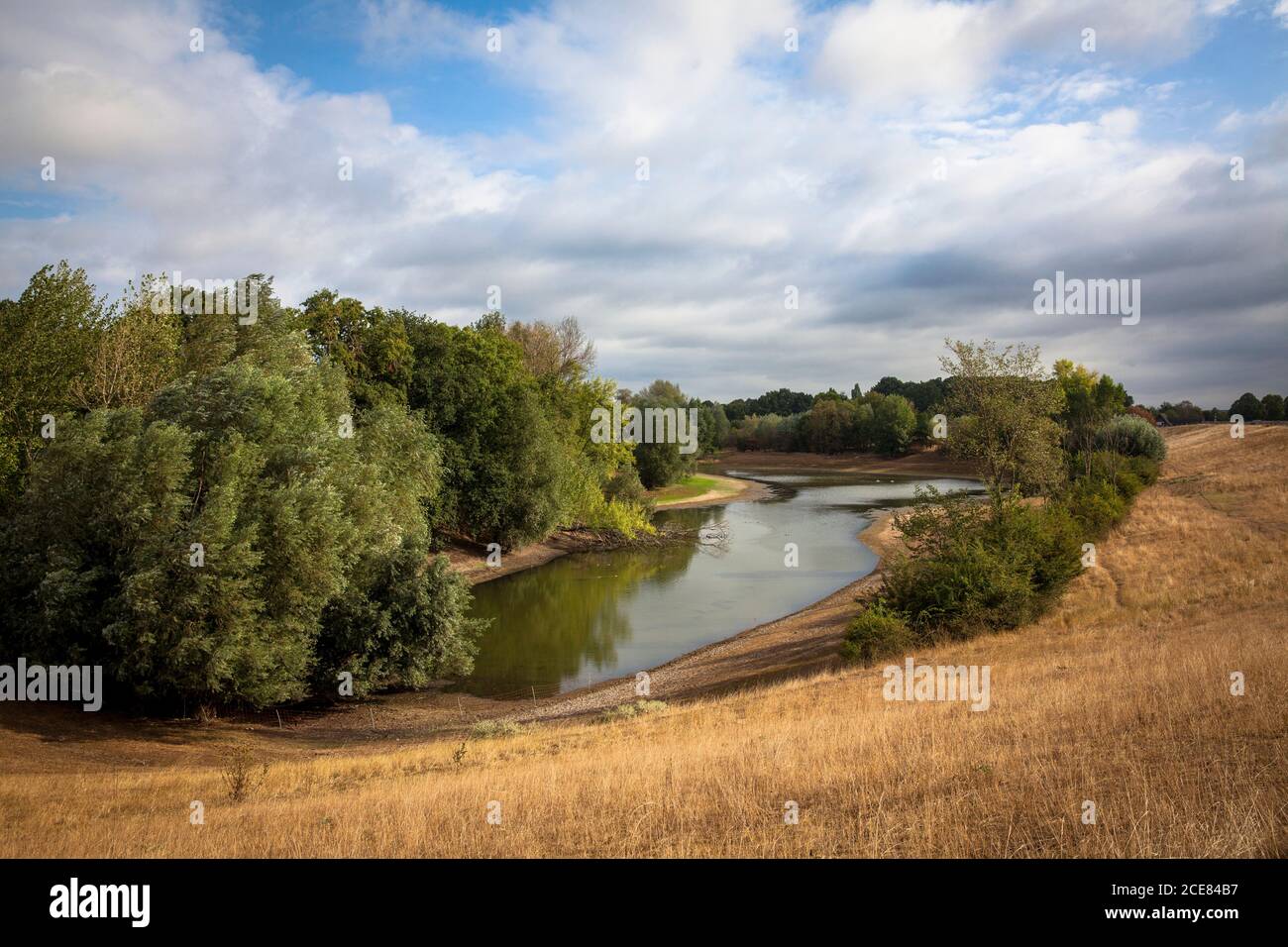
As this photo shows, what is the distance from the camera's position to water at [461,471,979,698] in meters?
30.4

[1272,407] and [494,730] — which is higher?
[1272,407]

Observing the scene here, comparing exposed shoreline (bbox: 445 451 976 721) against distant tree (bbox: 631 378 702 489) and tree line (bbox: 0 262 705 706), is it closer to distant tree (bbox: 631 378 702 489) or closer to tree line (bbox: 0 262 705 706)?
tree line (bbox: 0 262 705 706)

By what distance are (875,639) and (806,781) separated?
14273 millimetres

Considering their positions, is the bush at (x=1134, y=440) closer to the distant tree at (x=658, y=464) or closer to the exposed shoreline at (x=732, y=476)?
the exposed shoreline at (x=732, y=476)

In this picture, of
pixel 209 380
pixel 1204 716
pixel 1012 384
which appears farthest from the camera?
pixel 1012 384

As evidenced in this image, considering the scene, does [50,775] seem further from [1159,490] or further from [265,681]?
[1159,490]

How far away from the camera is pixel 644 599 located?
41094mm

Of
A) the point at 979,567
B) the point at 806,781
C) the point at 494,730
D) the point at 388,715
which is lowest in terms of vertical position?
the point at 388,715

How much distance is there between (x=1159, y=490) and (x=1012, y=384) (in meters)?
26.7

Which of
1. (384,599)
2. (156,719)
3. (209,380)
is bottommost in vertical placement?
(156,719)

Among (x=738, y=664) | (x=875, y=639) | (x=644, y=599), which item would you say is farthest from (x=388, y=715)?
(x=644, y=599)

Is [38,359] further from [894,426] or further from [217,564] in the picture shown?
[894,426]

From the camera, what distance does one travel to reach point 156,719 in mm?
21219
